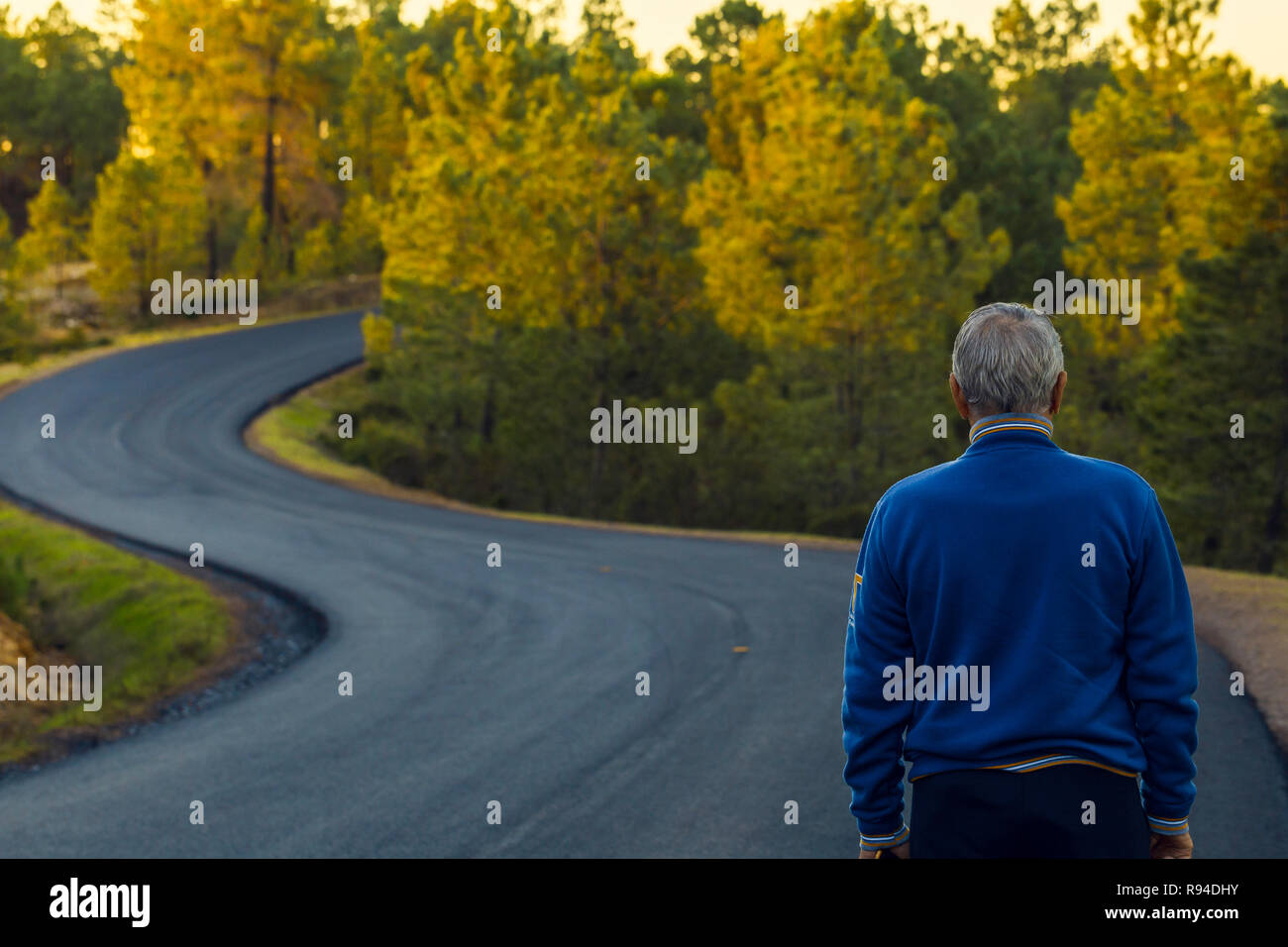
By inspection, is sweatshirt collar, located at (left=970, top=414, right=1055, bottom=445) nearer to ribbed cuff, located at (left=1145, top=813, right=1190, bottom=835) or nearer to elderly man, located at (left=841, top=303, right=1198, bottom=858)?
elderly man, located at (left=841, top=303, right=1198, bottom=858)

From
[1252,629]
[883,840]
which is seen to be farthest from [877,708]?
[1252,629]

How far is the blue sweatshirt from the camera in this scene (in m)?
2.53

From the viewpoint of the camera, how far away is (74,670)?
11.9 m

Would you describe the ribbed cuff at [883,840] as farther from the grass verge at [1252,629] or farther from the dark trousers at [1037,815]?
the grass verge at [1252,629]

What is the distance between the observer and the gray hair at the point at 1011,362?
267 centimetres

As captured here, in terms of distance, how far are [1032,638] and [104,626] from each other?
13331 mm

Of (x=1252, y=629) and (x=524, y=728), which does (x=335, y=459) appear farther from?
(x=1252, y=629)

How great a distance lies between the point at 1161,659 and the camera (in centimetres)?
260

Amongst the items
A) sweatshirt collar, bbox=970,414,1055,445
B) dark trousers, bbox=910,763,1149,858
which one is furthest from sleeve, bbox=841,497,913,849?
sweatshirt collar, bbox=970,414,1055,445

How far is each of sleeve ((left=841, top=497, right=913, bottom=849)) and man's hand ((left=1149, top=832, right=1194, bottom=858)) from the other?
588mm

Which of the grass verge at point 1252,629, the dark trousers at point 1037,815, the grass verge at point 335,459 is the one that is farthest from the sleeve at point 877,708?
the grass verge at point 335,459

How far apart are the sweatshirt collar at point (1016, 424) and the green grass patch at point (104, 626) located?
824 centimetres

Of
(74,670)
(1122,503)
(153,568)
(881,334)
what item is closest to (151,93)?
(881,334)

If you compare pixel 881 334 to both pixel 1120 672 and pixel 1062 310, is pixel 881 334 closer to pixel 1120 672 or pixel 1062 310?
pixel 1062 310
